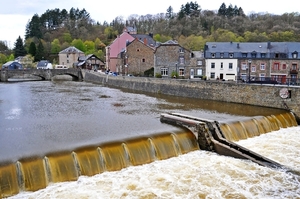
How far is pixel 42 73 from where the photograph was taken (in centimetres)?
6353

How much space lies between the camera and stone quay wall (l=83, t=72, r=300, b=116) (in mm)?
25031

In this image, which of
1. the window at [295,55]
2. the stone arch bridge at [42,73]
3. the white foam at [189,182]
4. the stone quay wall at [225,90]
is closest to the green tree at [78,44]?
the stone arch bridge at [42,73]

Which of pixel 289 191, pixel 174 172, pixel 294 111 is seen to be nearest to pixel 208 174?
pixel 174 172

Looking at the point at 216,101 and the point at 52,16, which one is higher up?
the point at 52,16

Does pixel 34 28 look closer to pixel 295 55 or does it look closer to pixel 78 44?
pixel 78 44

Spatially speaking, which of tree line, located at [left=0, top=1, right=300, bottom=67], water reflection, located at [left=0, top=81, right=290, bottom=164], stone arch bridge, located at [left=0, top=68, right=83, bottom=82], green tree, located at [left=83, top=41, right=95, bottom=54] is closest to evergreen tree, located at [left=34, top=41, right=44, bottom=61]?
tree line, located at [left=0, top=1, right=300, bottom=67]

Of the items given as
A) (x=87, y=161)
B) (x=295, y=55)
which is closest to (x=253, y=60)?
(x=295, y=55)

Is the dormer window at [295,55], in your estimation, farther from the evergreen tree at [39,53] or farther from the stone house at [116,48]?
the evergreen tree at [39,53]

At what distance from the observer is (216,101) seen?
3061cm

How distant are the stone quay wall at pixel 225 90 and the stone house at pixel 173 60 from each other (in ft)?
20.7

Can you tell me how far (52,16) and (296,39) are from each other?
315 feet

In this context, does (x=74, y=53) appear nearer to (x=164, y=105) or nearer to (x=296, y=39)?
(x=296, y=39)

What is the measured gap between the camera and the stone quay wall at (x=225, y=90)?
2503 cm

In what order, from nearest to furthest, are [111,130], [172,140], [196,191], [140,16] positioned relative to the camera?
1. [196,191]
2. [172,140]
3. [111,130]
4. [140,16]
